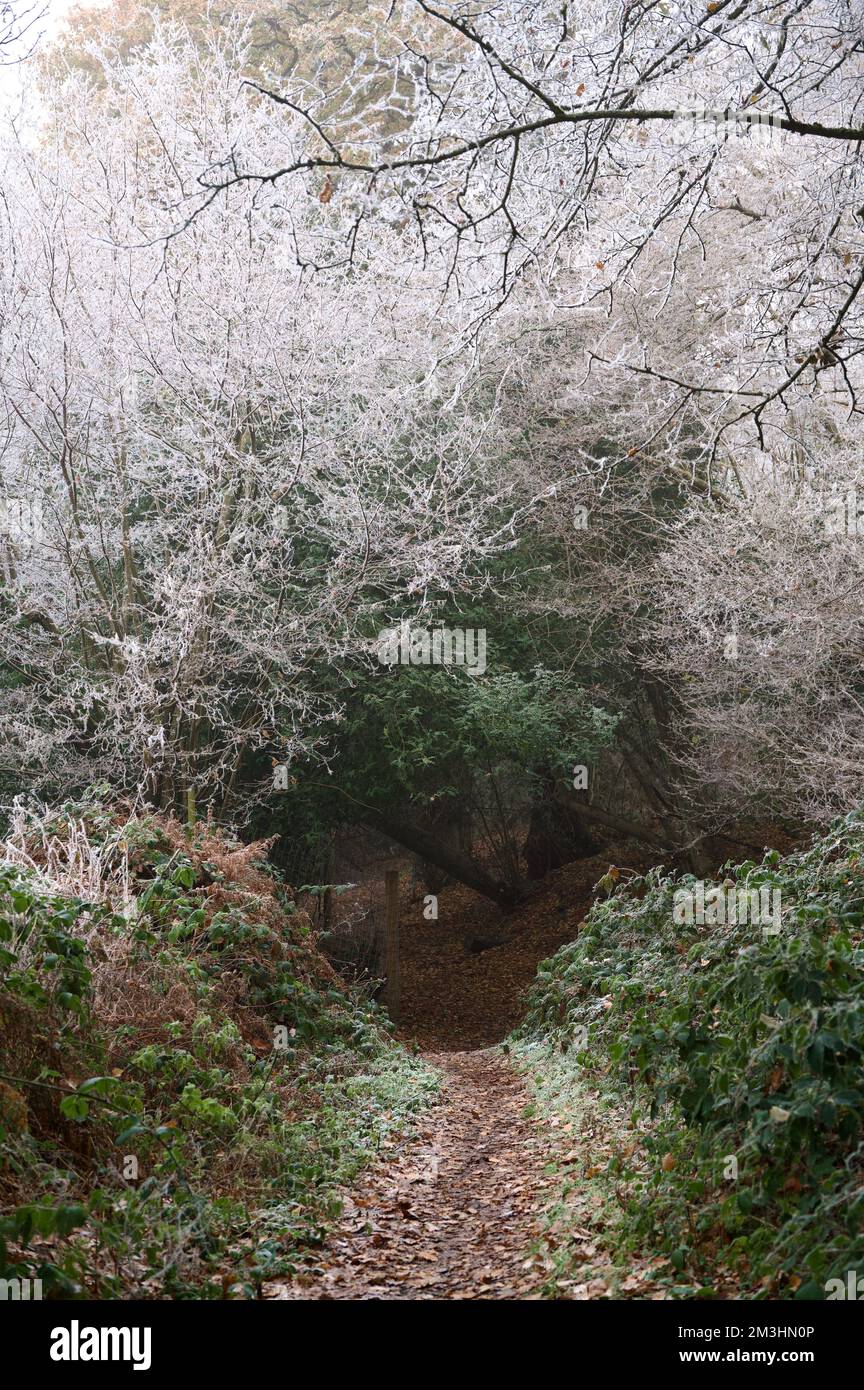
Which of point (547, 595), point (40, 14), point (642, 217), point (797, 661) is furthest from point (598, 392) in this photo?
point (40, 14)

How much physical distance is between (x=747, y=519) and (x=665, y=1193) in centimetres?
786

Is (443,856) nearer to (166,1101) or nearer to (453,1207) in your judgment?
(453,1207)

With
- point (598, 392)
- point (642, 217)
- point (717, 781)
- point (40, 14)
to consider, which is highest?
point (598, 392)

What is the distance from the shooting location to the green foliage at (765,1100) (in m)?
3.41

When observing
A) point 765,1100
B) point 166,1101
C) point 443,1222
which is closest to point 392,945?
point 166,1101

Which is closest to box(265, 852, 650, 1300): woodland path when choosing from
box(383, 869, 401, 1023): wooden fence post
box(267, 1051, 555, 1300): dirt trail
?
box(267, 1051, 555, 1300): dirt trail

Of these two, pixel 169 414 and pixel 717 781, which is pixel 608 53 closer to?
pixel 169 414

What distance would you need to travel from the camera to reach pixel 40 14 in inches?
189

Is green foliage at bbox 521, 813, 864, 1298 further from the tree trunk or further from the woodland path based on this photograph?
the tree trunk

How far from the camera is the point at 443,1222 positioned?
5137 millimetres

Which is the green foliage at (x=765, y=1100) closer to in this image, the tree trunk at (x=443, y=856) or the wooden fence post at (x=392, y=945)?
the wooden fence post at (x=392, y=945)

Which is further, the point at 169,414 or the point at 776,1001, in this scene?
the point at 169,414

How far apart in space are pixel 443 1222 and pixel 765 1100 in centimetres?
195

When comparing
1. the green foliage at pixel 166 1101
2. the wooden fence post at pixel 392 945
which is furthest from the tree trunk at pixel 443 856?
the green foliage at pixel 166 1101
